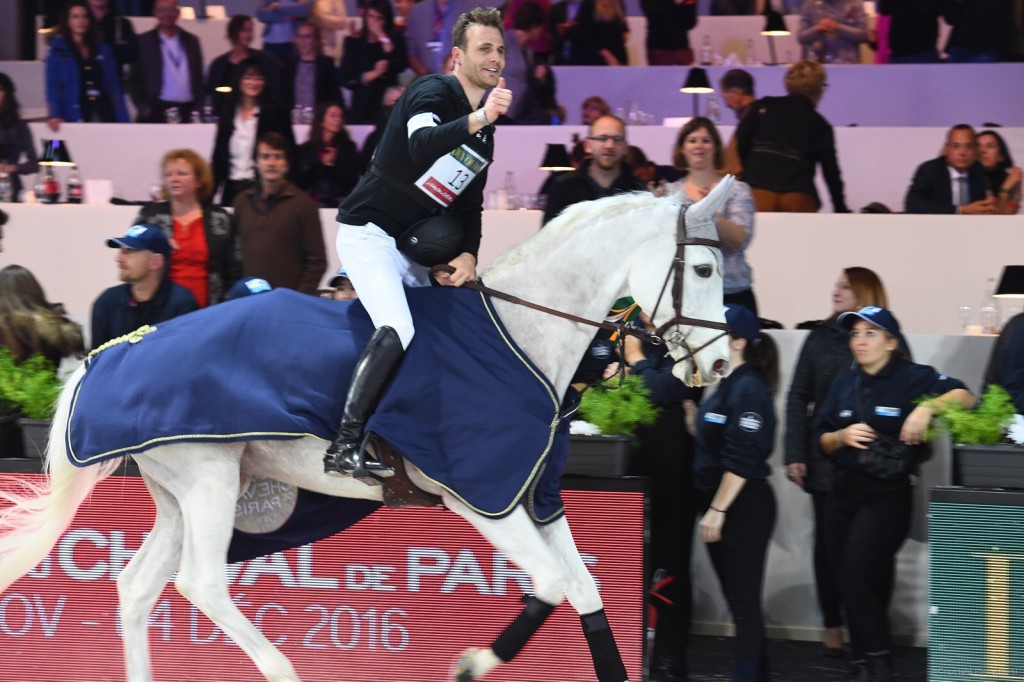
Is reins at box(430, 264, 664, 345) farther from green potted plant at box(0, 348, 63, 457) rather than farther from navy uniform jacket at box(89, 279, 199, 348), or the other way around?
green potted plant at box(0, 348, 63, 457)

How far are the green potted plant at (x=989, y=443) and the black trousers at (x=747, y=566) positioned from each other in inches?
32.1

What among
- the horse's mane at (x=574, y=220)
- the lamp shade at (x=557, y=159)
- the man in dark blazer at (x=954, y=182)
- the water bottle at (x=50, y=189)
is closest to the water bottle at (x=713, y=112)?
the lamp shade at (x=557, y=159)

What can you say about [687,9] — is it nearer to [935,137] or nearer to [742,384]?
[935,137]

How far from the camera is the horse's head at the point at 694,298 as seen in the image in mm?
4445

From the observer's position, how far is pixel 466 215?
4.66m

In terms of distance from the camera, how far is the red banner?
17.7 feet

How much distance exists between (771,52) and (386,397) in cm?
821

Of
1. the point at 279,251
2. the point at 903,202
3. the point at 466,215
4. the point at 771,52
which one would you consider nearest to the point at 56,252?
the point at 279,251

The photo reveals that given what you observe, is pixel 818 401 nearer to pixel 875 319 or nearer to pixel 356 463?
pixel 875 319

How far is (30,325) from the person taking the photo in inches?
241

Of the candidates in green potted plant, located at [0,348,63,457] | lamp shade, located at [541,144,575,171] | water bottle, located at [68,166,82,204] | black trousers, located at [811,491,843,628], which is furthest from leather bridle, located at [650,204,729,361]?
water bottle, located at [68,166,82,204]

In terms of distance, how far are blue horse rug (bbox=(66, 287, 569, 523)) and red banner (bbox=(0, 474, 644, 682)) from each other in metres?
0.87

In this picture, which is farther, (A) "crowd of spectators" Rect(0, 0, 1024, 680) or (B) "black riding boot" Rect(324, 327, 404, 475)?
(A) "crowd of spectators" Rect(0, 0, 1024, 680)

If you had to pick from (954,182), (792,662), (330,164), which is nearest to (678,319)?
(792,662)
